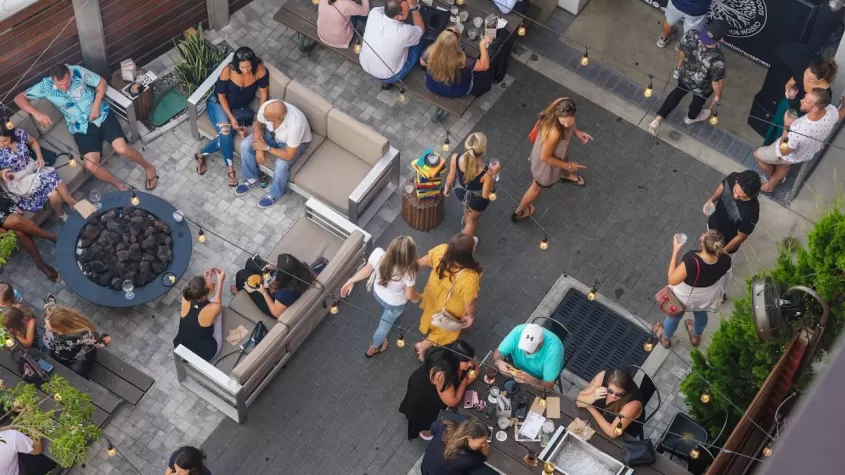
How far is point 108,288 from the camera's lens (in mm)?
10281

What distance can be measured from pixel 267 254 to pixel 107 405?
2.44 m

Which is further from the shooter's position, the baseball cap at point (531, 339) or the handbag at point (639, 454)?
the baseball cap at point (531, 339)

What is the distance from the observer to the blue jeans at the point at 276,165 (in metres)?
11.2

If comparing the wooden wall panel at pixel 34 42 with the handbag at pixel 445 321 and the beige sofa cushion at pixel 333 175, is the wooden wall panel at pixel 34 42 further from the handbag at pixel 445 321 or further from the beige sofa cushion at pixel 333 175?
the handbag at pixel 445 321

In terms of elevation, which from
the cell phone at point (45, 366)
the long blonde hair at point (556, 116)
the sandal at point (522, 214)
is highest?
the long blonde hair at point (556, 116)

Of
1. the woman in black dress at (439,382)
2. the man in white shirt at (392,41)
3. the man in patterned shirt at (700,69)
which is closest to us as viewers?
the woman in black dress at (439,382)

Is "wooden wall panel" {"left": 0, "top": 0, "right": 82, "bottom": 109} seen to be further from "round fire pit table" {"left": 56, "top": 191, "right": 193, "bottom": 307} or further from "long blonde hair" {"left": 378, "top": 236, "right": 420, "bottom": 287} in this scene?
"long blonde hair" {"left": 378, "top": 236, "right": 420, "bottom": 287}

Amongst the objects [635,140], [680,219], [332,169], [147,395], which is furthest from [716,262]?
[147,395]

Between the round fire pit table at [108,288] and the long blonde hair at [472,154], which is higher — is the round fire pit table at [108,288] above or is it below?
below

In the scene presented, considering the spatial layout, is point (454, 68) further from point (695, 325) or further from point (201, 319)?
point (201, 319)

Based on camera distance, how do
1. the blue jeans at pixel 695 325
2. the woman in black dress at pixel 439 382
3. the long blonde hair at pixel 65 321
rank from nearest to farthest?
1. the woman in black dress at pixel 439 382
2. the long blonde hair at pixel 65 321
3. the blue jeans at pixel 695 325

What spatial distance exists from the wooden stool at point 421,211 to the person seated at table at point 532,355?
2.12 m

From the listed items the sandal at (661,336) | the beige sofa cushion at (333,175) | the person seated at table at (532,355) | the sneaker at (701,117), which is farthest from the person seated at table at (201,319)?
the sneaker at (701,117)

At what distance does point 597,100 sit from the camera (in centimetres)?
1250
